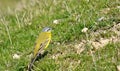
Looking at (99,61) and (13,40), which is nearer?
(99,61)

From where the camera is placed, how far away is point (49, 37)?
10836 millimetres

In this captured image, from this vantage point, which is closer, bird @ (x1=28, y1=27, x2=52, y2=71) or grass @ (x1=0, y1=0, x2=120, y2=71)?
grass @ (x1=0, y1=0, x2=120, y2=71)

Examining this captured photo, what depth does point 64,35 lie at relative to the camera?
36.7ft

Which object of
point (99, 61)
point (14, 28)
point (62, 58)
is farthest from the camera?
point (14, 28)

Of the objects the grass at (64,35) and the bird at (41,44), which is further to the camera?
the bird at (41,44)

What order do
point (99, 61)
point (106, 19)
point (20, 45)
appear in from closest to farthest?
point (99, 61)
point (106, 19)
point (20, 45)

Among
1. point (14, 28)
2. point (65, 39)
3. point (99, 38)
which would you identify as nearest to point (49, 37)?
point (65, 39)

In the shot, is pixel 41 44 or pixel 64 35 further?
pixel 64 35

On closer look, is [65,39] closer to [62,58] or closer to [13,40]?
[62,58]

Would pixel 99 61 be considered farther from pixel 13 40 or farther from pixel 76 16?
pixel 13 40

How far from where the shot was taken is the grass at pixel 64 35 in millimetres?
9789

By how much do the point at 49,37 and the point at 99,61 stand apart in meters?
1.70

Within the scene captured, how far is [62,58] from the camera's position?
10.3m

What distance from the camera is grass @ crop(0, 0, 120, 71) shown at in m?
9.79
